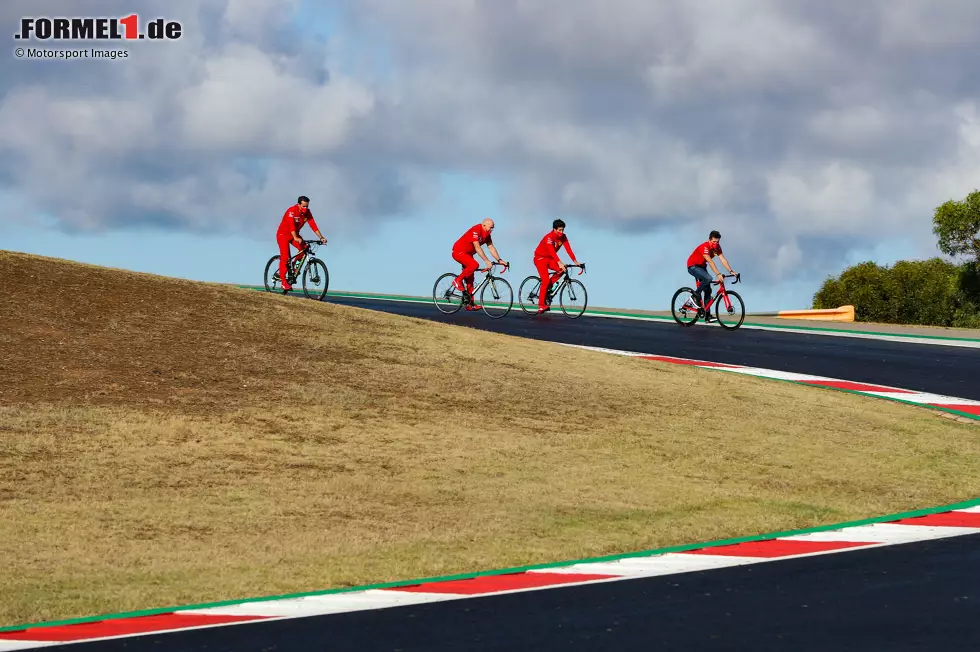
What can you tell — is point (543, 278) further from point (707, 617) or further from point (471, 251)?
point (707, 617)

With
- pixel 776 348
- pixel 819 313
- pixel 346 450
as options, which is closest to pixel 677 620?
pixel 346 450

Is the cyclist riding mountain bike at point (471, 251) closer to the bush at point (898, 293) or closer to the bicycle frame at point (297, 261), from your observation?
the bicycle frame at point (297, 261)

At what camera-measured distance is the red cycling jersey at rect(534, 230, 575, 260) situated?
26250mm

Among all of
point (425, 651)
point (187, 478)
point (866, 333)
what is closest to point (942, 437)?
point (187, 478)

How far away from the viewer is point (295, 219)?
24.4m

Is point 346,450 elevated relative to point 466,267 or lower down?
lower down

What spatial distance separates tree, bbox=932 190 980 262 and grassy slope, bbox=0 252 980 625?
44240mm

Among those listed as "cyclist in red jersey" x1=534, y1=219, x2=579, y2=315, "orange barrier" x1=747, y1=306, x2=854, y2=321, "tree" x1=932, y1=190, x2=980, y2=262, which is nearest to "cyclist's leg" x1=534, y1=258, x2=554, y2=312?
"cyclist in red jersey" x1=534, y1=219, x2=579, y2=315

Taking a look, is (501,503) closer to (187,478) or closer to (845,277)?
(187,478)

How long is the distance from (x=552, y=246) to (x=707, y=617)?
1974 cm

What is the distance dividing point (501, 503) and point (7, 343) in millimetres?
6625

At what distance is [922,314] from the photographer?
65875 millimetres

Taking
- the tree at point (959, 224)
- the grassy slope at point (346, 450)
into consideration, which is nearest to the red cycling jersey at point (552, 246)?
the grassy slope at point (346, 450)

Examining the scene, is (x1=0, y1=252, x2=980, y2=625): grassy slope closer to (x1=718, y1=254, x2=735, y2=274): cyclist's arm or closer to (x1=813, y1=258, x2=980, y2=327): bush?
(x1=718, y1=254, x2=735, y2=274): cyclist's arm
